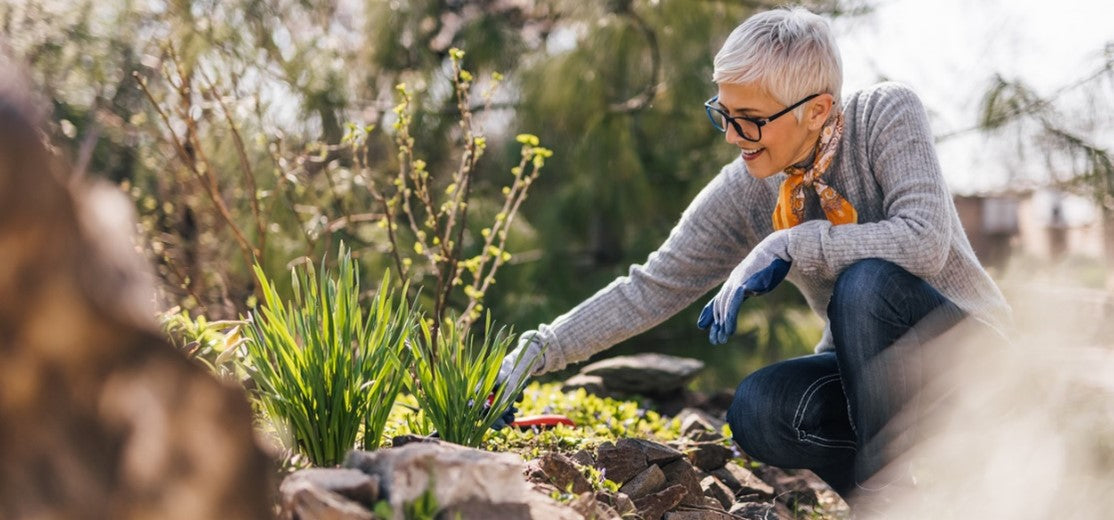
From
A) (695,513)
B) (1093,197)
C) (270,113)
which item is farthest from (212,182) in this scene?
(1093,197)

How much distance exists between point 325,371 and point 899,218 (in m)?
1.08

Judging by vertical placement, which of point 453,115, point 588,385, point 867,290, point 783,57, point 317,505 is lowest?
point 588,385

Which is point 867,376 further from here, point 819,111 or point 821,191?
point 819,111

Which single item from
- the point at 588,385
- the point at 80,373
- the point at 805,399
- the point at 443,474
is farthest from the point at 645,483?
the point at 588,385

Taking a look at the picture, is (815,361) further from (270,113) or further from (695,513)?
(270,113)

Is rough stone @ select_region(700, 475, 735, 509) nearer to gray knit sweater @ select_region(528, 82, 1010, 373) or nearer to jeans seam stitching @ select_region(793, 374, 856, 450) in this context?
jeans seam stitching @ select_region(793, 374, 856, 450)

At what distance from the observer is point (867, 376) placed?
1861 millimetres

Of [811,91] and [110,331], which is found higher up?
[811,91]

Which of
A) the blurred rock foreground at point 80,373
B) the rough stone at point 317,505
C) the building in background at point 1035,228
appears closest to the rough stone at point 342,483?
the rough stone at point 317,505

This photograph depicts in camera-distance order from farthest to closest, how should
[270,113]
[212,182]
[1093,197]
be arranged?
[270,113], [1093,197], [212,182]

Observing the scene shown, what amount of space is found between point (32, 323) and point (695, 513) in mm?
1333

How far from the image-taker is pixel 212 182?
2869 mm

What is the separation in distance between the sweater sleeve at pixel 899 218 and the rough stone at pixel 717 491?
0.52 metres

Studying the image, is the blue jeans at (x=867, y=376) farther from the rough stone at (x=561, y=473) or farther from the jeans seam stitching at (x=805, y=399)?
the rough stone at (x=561, y=473)
